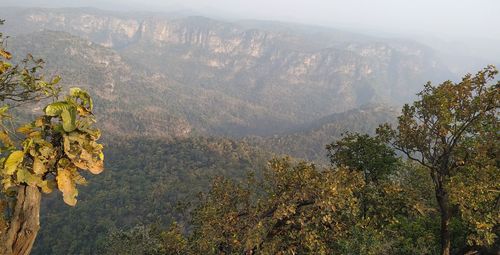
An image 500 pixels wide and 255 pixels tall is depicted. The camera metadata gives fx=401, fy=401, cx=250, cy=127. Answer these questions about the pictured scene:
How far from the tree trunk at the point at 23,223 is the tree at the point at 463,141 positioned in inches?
447

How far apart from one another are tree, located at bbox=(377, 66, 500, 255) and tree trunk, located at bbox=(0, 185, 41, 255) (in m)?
11.4

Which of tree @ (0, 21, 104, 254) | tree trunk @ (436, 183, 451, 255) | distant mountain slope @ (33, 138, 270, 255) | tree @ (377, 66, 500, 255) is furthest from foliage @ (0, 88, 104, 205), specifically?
distant mountain slope @ (33, 138, 270, 255)

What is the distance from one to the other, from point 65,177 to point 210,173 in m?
92.1

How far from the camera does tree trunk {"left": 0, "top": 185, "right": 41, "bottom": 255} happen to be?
533 centimetres

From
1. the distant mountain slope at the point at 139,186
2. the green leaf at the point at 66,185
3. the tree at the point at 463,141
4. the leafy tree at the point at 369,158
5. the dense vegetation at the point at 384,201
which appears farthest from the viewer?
the distant mountain slope at the point at 139,186

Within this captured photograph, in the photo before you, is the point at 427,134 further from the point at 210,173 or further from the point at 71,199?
the point at 210,173

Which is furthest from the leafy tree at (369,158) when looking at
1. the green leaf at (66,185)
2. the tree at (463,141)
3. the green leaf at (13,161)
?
the green leaf at (13,161)

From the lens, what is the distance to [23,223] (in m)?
5.36

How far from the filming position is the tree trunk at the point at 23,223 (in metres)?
5.33

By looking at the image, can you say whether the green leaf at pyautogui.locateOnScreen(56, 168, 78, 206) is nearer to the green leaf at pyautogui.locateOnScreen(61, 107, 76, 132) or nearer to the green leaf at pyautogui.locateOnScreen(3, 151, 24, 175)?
the green leaf at pyautogui.locateOnScreen(3, 151, 24, 175)

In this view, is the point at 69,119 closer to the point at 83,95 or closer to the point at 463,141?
the point at 83,95

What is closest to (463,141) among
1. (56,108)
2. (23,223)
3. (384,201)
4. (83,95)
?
(384,201)

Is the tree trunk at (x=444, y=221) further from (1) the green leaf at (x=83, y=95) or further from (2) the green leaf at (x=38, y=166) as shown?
(2) the green leaf at (x=38, y=166)

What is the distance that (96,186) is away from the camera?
9588 cm
